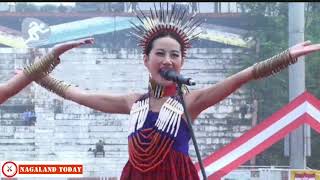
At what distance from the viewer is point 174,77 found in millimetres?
2822

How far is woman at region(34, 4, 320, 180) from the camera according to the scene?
3.03 metres

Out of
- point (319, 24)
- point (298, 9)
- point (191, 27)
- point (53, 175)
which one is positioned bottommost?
point (53, 175)

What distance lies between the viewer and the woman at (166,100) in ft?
9.95

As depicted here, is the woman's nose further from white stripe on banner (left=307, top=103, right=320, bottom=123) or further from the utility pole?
the utility pole

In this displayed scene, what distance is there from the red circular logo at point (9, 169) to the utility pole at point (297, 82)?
2.69 meters

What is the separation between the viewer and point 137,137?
3.10 metres

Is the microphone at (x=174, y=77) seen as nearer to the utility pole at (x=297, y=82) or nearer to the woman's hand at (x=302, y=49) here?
the woman's hand at (x=302, y=49)

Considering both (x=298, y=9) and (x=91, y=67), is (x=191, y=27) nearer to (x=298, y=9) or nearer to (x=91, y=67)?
(x=298, y=9)

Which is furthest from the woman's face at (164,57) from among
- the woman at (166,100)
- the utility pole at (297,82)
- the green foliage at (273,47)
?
the green foliage at (273,47)

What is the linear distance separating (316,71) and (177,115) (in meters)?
9.87

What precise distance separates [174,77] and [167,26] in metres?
0.43

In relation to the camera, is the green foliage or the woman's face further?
the green foliage

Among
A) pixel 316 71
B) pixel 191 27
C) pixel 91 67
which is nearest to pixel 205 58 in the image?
pixel 91 67

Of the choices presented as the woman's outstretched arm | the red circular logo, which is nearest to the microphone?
the woman's outstretched arm
